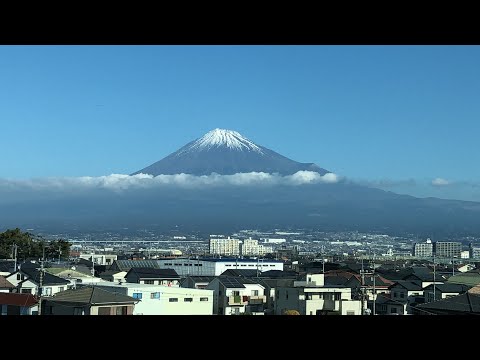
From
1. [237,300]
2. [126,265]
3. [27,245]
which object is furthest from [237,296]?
[27,245]

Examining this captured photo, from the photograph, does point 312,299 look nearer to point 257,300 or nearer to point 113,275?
point 257,300

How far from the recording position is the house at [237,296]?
1180cm

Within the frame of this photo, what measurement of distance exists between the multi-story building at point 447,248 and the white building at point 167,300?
895 inches

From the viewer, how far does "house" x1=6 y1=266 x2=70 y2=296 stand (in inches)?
428

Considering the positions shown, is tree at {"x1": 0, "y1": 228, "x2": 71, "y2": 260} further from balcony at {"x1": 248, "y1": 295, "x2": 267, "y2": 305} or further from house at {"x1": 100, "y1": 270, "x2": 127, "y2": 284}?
balcony at {"x1": 248, "y1": 295, "x2": 267, "y2": 305}

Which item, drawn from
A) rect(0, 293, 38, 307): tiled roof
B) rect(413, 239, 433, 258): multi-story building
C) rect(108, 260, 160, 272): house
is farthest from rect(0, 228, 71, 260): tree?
rect(413, 239, 433, 258): multi-story building

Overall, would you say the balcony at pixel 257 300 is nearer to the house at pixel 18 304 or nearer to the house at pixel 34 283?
the house at pixel 34 283

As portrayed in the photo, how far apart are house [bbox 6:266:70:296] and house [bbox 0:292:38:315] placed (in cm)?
231

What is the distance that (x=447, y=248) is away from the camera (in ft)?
107

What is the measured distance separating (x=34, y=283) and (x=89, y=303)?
14.2ft

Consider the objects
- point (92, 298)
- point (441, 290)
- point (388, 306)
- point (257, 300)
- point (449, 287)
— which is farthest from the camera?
point (257, 300)

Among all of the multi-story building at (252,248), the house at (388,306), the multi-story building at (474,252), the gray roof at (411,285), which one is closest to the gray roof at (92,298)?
the house at (388,306)
